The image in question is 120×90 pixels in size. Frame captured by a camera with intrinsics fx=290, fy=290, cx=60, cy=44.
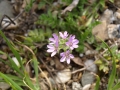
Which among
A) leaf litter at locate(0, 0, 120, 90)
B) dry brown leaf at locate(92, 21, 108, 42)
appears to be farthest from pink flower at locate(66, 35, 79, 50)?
dry brown leaf at locate(92, 21, 108, 42)

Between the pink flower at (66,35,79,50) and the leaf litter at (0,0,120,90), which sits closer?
the pink flower at (66,35,79,50)

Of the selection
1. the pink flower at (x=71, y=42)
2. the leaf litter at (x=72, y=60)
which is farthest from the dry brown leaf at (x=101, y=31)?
the pink flower at (x=71, y=42)

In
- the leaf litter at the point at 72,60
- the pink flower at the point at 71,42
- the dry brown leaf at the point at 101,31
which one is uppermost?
the pink flower at the point at 71,42

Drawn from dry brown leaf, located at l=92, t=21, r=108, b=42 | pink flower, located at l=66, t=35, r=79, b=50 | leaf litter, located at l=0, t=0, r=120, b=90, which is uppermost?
A: pink flower, located at l=66, t=35, r=79, b=50

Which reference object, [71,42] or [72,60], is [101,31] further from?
[71,42]

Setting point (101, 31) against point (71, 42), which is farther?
point (101, 31)

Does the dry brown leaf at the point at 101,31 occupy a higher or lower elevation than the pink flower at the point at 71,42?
lower

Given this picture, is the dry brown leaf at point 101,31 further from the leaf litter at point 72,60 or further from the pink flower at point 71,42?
the pink flower at point 71,42

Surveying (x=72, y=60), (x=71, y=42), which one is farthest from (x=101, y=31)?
(x=71, y=42)

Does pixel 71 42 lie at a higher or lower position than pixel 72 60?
higher

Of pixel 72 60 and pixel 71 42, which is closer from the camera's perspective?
pixel 71 42

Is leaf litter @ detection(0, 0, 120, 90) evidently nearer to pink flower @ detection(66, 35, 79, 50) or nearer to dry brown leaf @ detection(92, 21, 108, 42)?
dry brown leaf @ detection(92, 21, 108, 42)
